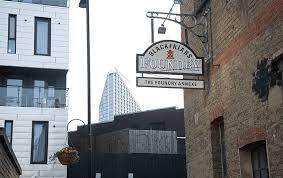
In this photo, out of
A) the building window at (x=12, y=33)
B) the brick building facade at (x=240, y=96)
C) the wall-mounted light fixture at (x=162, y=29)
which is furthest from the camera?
the building window at (x=12, y=33)

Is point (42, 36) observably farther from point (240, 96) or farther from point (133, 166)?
point (240, 96)

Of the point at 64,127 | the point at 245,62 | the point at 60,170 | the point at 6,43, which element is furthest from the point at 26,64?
the point at 245,62

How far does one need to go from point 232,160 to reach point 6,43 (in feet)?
57.9

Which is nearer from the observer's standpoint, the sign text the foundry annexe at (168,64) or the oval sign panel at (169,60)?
the sign text the foundry annexe at (168,64)

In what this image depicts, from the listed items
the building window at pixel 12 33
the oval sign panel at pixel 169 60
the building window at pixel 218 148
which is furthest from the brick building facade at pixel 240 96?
the building window at pixel 12 33

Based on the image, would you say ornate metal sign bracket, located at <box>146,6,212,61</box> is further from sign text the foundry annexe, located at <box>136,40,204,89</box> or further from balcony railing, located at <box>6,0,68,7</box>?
balcony railing, located at <box>6,0,68,7</box>

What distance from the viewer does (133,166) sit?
2597 cm

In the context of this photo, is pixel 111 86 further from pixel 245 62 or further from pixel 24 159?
pixel 245 62

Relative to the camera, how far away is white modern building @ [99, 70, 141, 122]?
38.9 metres

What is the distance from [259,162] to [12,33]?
1889cm

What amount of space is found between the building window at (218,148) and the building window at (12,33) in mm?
15940

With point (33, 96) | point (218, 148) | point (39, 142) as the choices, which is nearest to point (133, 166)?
point (39, 142)

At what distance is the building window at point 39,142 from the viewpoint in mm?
25203

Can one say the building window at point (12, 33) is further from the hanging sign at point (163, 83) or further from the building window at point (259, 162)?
the building window at point (259, 162)
